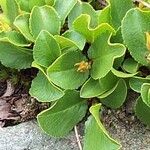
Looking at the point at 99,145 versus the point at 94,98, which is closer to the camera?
the point at 99,145

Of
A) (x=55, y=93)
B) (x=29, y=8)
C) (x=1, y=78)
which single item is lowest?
(x=1, y=78)

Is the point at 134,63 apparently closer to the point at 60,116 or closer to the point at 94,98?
the point at 94,98

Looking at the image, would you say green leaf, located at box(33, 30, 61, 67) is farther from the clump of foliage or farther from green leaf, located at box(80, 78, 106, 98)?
green leaf, located at box(80, 78, 106, 98)

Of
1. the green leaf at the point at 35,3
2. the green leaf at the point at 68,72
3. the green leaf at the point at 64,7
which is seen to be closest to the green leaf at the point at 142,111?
the green leaf at the point at 68,72

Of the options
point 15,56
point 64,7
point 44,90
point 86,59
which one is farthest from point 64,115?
point 64,7

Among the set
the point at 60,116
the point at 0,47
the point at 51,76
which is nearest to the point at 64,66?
the point at 51,76

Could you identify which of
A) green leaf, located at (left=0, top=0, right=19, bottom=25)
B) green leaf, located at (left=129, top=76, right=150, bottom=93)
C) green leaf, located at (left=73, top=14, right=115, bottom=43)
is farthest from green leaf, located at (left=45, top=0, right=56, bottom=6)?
green leaf, located at (left=129, top=76, right=150, bottom=93)
